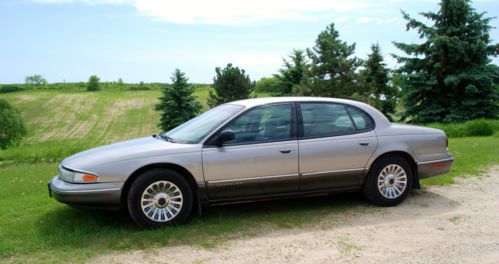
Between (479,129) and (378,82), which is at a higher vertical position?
(378,82)

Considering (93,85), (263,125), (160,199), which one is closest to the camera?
(160,199)

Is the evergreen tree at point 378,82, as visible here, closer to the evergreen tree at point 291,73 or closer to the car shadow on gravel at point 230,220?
the evergreen tree at point 291,73

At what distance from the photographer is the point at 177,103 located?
35750 mm

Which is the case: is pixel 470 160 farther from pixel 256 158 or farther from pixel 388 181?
pixel 256 158

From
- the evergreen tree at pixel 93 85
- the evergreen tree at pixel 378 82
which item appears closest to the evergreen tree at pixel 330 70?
the evergreen tree at pixel 378 82

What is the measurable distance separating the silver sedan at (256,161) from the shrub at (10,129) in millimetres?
54820

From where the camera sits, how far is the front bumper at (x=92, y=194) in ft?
16.3

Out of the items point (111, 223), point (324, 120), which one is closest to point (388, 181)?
point (324, 120)

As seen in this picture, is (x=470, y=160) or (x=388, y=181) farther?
(x=470, y=160)

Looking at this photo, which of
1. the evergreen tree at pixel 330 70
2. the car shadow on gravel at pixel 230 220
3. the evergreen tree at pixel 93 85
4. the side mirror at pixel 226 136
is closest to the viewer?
the car shadow on gravel at pixel 230 220

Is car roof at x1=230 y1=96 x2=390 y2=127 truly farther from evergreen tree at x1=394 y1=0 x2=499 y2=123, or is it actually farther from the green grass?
evergreen tree at x1=394 y1=0 x2=499 y2=123

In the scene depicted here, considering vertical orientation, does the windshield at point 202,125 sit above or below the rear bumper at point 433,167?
above

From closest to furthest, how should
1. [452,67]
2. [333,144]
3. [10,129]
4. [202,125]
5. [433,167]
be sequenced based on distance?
[333,144] < [202,125] < [433,167] < [452,67] < [10,129]

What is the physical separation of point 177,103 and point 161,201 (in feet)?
102
